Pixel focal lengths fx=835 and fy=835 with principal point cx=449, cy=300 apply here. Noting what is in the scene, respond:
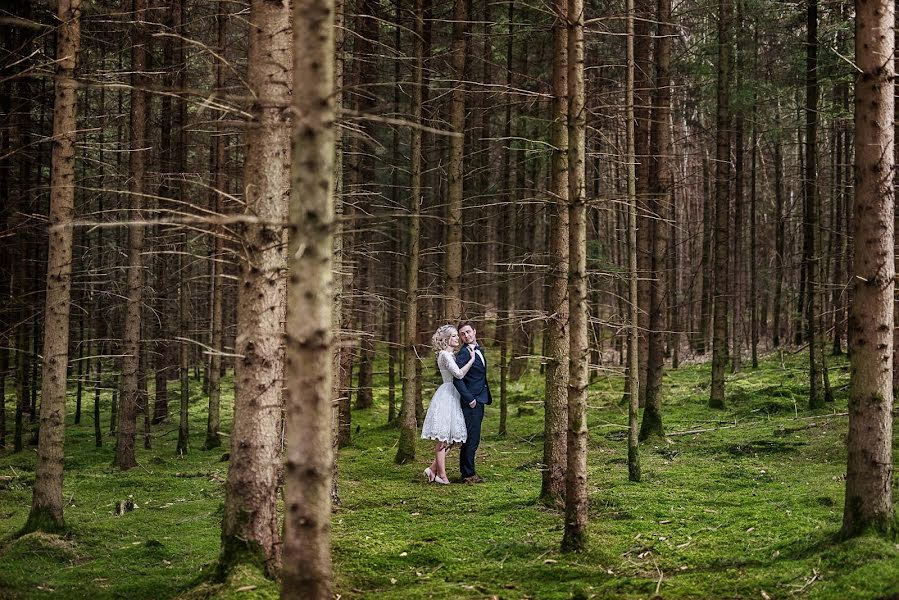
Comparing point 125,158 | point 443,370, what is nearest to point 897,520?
point 443,370

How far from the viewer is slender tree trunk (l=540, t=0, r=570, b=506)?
9.34 metres

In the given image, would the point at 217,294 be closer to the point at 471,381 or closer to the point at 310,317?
the point at 471,381

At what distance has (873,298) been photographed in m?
6.70

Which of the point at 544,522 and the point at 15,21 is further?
the point at 544,522

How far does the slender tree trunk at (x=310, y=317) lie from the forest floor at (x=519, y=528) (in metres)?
2.17

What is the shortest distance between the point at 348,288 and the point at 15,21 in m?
7.03

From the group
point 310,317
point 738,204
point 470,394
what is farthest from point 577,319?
point 738,204

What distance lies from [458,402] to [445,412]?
0.29 metres

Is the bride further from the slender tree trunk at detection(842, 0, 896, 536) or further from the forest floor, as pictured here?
the slender tree trunk at detection(842, 0, 896, 536)

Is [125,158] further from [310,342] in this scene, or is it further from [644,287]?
[310,342]

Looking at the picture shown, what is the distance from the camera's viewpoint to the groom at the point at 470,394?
40.0ft

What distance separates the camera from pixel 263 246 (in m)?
6.68

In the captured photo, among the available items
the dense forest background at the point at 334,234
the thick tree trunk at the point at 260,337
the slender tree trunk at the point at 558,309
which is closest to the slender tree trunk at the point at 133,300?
the dense forest background at the point at 334,234

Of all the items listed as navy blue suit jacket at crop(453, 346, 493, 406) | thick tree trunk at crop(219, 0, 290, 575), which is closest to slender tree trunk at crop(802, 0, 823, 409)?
navy blue suit jacket at crop(453, 346, 493, 406)
